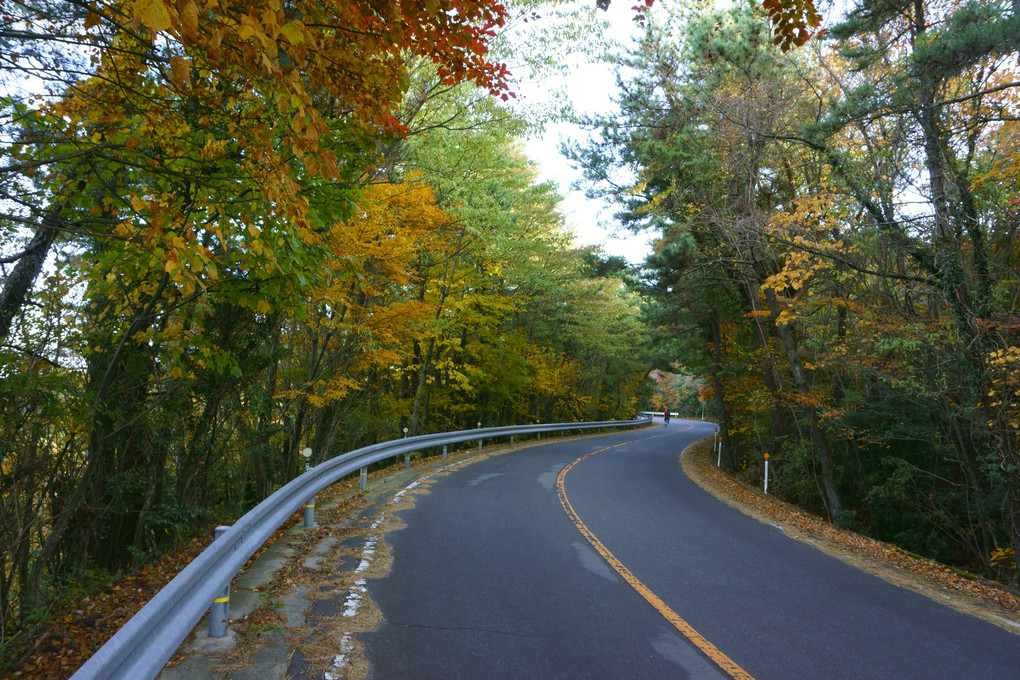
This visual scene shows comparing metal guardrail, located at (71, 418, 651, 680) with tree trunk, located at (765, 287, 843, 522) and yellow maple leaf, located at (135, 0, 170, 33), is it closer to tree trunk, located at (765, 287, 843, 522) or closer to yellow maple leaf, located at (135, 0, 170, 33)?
yellow maple leaf, located at (135, 0, 170, 33)

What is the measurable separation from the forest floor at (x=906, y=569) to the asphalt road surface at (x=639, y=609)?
310 millimetres

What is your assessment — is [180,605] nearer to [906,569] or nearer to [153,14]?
[153,14]

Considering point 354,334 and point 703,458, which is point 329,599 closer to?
point 354,334

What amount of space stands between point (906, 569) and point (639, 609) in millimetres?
5147

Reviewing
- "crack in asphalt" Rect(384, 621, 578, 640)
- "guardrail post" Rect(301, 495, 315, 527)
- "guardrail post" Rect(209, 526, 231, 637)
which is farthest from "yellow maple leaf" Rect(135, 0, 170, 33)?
"guardrail post" Rect(301, 495, 315, 527)

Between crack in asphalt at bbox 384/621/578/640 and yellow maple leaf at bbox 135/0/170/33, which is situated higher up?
yellow maple leaf at bbox 135/0/170/33

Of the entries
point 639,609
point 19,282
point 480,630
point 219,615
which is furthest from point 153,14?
point 19,282

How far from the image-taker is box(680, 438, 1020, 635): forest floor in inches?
260

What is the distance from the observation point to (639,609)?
5492 mm

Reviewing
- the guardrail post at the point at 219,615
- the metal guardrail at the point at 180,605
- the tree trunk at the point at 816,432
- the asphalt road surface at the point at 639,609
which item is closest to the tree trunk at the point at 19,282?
the metal guardrail at the point at 180,605

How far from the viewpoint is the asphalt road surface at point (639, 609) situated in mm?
4355

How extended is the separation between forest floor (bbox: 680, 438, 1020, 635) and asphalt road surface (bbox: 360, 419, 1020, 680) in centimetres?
31

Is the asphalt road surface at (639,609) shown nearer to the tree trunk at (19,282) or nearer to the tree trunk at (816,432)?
the tree trunk at (19,282)

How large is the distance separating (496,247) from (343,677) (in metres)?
14.2
